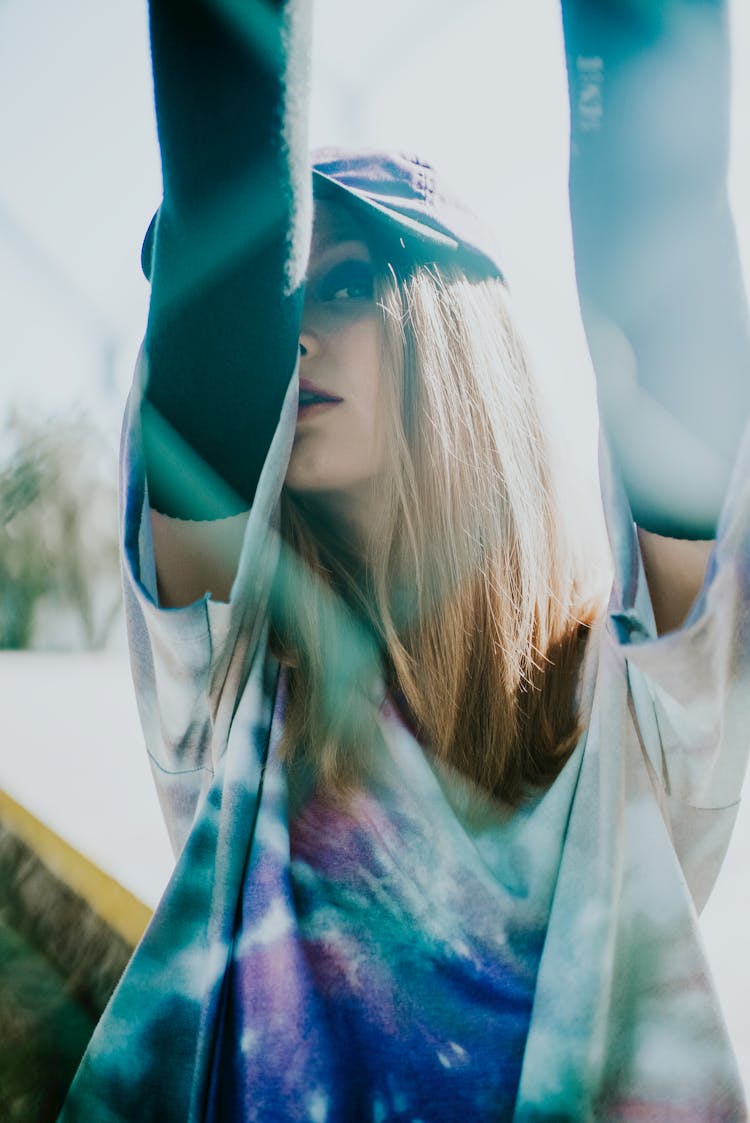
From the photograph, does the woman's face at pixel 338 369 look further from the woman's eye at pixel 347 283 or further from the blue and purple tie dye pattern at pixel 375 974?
the blue and purple tie dye pattern at pixel 375 974

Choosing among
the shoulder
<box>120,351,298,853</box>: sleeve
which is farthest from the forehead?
the shoulder

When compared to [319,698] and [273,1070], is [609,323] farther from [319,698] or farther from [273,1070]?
[273,1070]

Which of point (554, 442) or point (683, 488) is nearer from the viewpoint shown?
point (683, 488)

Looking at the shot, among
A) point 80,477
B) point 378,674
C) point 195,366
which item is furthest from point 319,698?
point 80,477

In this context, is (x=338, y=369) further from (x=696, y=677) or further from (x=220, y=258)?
(x=696, y=677)

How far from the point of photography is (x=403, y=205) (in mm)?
548

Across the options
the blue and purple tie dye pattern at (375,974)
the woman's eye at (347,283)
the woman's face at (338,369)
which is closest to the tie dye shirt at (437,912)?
the blue and purple tie dye pattern at (375,974)

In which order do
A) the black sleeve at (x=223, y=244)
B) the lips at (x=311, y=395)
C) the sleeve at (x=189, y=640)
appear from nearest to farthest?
the black sleeve at (x=223, y=244), the sleeve at (x=189, y=640), the lips at (x=311, y=395)

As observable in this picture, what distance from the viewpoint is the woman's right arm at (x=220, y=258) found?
0.33 meters

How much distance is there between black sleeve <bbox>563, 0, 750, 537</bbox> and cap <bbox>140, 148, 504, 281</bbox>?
0.21 metres

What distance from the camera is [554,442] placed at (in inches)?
25.2

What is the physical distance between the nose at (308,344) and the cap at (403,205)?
0.09 meters

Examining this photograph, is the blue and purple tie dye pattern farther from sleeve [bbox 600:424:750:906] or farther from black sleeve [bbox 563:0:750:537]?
black sleeve [bbox 563:0:750:537]

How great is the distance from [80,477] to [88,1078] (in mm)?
1480
